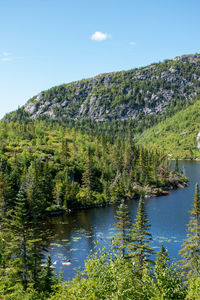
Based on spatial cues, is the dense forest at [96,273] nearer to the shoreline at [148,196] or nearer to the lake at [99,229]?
the lake at [99,229]

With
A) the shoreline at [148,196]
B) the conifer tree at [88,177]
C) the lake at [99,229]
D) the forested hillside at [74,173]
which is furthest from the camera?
the conifer tree at [88,177]

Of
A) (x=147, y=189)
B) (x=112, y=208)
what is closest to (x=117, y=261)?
(x=112, y=208)

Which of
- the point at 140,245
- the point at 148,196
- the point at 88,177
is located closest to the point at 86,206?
the point at 88,177

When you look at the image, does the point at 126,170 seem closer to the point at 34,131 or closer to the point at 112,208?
the point at 112,208

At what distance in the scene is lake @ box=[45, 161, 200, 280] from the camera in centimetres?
6712

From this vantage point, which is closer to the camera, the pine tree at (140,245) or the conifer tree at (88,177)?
the pine tree at (140,245)

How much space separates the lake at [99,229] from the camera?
67125 mm

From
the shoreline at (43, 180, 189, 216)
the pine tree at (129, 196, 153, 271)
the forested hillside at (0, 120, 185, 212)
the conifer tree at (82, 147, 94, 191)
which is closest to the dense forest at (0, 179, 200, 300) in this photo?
the pine tree at (129, 196, 153, 271)

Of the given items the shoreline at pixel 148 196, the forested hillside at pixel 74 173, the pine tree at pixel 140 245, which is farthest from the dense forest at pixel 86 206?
the shoreline at pixel 148 196

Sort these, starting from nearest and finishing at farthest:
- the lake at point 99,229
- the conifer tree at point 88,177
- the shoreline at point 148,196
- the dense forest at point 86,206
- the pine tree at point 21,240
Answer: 1. the dense forest at point 86,206
2. the pine tree at point 21,240
3. the lake at point 99,229
4. the shoreline at point 148,196
5. the conifer tree at point 88,177

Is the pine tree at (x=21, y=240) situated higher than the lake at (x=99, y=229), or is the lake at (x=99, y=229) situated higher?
the pine tree at (x=21, y=240)

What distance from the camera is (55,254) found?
67.8 m

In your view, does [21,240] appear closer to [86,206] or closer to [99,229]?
[99,229]

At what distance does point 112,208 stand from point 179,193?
1728 inches
